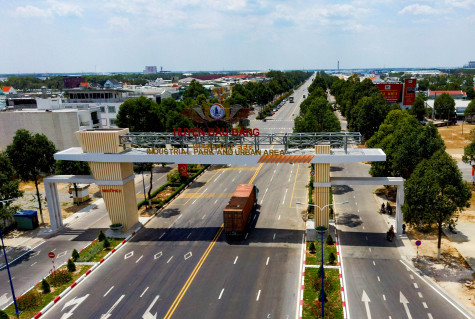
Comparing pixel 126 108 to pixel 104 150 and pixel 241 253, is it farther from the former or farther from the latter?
pixel 241 253

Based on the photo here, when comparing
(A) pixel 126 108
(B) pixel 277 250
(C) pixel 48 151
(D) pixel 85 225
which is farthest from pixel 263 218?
(A) pixel 126 108

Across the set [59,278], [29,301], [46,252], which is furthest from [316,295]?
[46,252]

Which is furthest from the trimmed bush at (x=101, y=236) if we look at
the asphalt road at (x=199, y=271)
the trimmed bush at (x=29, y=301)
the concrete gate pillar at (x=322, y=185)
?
the concrete gate pillar at (x=322, y=185)

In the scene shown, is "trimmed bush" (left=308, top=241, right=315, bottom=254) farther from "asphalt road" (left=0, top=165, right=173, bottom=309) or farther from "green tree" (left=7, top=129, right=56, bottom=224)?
"green tree" (left=7, top=129, right=56, bottom=224)

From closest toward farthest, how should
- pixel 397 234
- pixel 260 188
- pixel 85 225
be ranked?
1. pixel 397 234
2. pixel 85 225
3. pixel 260 188

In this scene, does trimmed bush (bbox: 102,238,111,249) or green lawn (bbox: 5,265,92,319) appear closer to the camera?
green lawn (bbox: 5,265,92,319)

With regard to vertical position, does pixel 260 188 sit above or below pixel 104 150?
below

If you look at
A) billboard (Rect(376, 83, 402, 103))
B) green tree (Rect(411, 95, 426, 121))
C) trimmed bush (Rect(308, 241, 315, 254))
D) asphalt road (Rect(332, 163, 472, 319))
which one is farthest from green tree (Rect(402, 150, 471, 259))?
billboard (Rect(376, 83, 402, 103))
